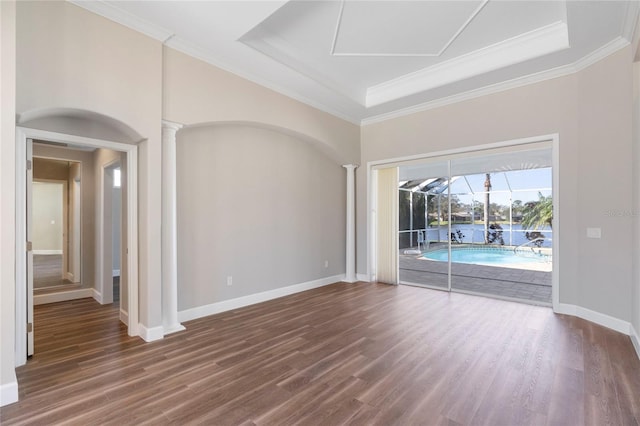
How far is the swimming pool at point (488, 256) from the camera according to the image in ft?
28.1

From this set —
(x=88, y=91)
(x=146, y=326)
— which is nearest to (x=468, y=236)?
(x=146, y=326)

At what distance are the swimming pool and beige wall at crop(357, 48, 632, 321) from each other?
478 cm

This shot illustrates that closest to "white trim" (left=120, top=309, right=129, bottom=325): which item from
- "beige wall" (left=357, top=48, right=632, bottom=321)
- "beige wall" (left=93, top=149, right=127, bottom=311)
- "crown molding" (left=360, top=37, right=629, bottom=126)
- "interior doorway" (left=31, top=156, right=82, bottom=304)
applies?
"beige wall" (left=93, top=149, right=127, bottom=311)

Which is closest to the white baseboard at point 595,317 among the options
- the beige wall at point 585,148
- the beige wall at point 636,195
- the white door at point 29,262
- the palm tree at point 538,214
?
the beige wall at point 585,148

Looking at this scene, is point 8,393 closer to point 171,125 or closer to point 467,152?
point 171,125

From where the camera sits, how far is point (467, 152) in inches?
201

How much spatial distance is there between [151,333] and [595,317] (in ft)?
17.8

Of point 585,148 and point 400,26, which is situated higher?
point 400,26

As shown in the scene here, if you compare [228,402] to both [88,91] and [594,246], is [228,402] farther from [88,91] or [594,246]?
[594,246]

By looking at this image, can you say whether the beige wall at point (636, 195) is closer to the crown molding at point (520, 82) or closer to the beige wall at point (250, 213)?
the crown molding at point (520, 82)

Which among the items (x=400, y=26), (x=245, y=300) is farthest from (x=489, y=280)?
(x=400, y=26)

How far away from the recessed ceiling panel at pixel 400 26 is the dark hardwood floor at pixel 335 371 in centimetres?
369

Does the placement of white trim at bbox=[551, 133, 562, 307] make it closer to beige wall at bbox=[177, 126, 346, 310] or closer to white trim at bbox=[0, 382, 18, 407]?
beige wall at bbox=[177, 126, 346, 310]

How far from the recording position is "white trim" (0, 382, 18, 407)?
84.3 inches
